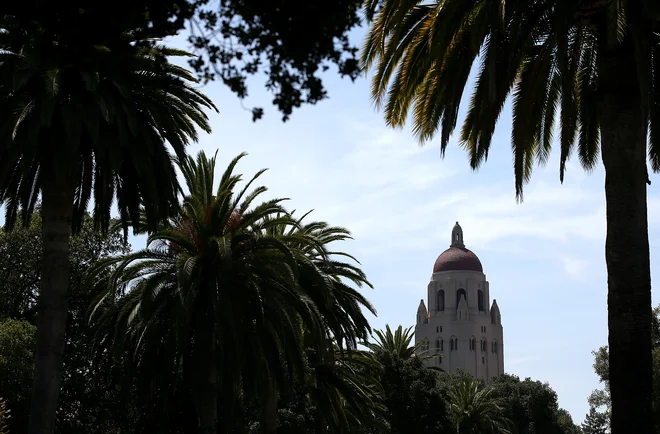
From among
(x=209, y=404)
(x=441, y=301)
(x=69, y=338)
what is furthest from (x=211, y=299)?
(x=441, y=301)

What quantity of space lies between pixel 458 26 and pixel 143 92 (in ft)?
26.8

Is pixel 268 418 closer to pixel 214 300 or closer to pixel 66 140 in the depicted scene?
pixel 214 300

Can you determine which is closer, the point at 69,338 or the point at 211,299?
the point at 211,299

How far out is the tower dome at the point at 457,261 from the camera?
5856 inches

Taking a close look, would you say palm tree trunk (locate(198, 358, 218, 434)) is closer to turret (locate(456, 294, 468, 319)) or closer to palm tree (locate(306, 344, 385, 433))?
palm tree (locate(306, 344, 385, 433))

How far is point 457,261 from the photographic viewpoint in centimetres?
14900

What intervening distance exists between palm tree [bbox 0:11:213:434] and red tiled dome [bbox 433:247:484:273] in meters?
129

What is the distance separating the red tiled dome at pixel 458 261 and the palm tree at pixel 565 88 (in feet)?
427

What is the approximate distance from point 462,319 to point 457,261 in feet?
30.4

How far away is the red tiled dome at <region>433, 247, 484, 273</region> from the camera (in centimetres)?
14875

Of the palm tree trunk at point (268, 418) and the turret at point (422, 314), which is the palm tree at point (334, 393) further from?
the turret at point (422, 314)

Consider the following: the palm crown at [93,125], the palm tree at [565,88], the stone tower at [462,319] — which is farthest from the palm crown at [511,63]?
the stone tower at [462,319]

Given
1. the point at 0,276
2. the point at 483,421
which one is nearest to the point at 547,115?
the point at 0,276

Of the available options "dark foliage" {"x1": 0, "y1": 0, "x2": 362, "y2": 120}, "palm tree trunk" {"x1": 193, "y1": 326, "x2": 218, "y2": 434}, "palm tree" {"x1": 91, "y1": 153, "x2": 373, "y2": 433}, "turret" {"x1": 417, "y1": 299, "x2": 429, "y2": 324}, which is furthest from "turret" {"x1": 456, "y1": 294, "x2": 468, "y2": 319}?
"dark foliage" {"x1": 0, "y1": 0, "x2": 362, "y2": 120}
